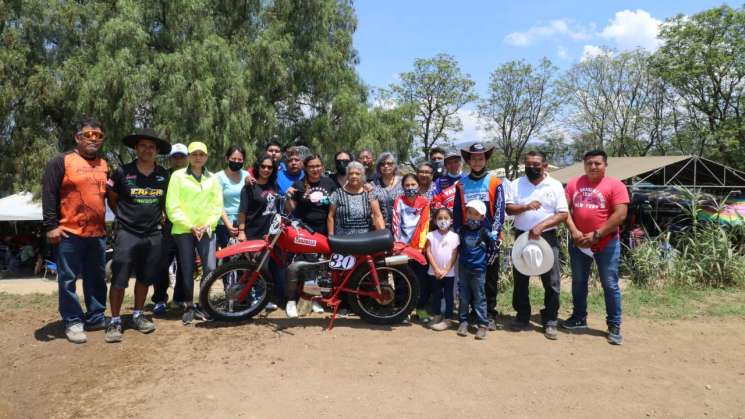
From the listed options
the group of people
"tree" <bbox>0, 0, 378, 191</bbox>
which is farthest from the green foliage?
"tree" <bbox>0, 0, 378, 191</bbox>

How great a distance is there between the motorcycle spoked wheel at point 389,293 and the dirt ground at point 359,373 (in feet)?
0.48

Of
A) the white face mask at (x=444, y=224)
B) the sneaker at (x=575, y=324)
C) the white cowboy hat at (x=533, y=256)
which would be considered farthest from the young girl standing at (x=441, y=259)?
the sneaker at (x=575, y=324)

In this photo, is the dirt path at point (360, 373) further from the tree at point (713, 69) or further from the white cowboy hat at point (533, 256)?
the tree at point (713, 69)

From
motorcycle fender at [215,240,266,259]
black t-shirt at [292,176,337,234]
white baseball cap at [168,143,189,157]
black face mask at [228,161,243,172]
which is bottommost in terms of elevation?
motorcycle fender at [215,240,266,259]

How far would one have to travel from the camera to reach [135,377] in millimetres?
3734

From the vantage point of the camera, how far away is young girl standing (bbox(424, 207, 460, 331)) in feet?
16.2

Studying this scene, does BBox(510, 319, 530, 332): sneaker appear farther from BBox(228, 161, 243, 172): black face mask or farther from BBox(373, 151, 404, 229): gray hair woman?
BBox(228, 161, 243, 172): black face mask

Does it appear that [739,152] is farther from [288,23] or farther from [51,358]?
[51,358]

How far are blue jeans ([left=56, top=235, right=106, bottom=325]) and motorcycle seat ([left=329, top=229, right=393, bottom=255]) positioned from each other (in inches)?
88.2

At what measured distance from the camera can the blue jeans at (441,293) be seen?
200 inches

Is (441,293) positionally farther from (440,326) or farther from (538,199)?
(538,199)

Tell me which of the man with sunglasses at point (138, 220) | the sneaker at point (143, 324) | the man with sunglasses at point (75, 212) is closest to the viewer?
the man with sunglasses at point (75, 212)

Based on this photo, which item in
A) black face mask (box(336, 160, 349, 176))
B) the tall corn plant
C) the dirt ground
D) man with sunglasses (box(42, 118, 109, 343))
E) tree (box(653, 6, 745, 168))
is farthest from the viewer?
tree (box(653, 6, 745, 168))

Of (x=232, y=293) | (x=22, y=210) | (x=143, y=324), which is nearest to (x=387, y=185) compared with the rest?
(x=232, y=293)
